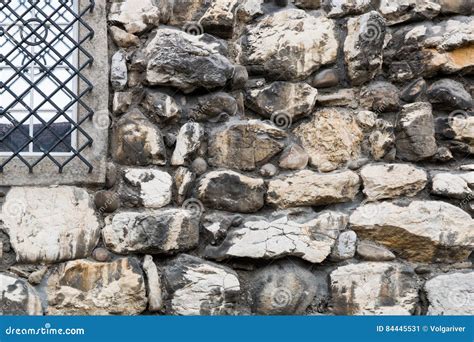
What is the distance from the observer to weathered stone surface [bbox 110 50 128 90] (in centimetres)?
215

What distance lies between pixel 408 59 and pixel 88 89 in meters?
1.17

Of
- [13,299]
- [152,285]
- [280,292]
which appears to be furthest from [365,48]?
[13,299]

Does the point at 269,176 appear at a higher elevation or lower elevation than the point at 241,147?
lower

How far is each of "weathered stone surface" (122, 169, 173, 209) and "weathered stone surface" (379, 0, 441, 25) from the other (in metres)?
1.04

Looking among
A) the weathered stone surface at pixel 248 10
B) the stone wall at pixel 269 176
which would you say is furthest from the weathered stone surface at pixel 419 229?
the weathered stone surface at pixel 248 10

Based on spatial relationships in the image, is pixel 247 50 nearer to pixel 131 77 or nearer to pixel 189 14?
pixel 189 14

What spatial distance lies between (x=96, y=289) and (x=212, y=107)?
2.46 feet

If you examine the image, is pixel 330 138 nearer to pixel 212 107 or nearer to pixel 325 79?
pixel 325 79

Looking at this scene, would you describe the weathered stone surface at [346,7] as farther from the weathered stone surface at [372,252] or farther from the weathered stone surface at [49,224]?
the weathered stone surface at [49,224]

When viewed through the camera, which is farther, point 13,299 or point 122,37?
point 122,37

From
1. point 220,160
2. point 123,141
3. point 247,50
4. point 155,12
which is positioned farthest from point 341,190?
point 155,12

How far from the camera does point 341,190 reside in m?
2.15

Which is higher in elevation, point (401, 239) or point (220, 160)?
point (220, 160)

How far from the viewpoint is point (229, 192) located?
83.7 inches
